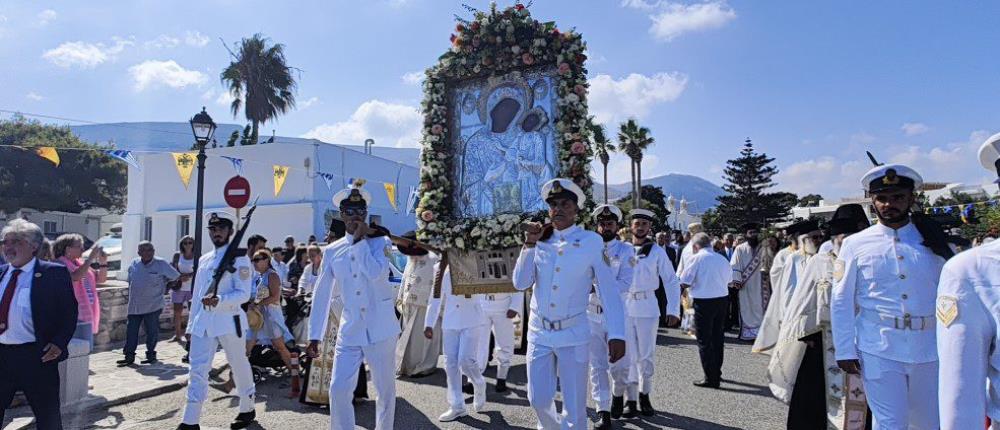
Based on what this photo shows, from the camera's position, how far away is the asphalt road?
5910mm

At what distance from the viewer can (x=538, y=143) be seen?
6.01 meters

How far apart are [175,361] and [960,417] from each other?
9.68 metres

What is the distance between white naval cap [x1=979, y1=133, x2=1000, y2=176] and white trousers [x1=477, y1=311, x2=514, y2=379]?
16.4 feet

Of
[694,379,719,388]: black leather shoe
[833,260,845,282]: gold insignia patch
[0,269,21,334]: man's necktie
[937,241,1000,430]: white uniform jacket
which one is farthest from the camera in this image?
[694,379,719,388]: black leather shoe

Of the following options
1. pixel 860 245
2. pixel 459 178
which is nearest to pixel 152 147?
pixel 459 178

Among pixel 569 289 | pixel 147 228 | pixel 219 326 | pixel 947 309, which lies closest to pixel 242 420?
pixel 219 326

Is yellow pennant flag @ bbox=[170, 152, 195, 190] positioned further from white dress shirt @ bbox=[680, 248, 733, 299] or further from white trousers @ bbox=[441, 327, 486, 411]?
white dress shirt @ bbox=[680, 248, 733, 299]

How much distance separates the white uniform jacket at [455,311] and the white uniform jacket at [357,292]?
5.45 ft

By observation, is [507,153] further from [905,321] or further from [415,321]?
[905,321]

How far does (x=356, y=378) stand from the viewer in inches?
184

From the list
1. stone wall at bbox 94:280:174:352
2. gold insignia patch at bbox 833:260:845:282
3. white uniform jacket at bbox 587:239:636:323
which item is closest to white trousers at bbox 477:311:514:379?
white uniform jacket at bbox 587:239:636:323

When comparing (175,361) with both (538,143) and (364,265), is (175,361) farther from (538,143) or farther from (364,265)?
(538,143)

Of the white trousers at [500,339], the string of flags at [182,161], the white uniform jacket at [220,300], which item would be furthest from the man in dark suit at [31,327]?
the string of flags at [182,161]

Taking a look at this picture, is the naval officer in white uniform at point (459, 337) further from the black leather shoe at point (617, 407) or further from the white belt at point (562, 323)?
the white belt at point (562, 323)
